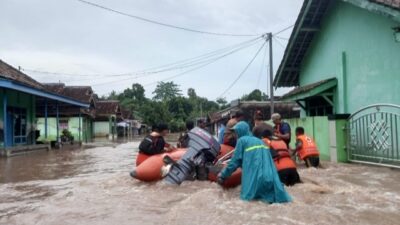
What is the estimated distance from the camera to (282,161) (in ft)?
23.6

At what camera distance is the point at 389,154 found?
10.5 metres

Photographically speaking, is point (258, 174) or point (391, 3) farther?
point (391, 3)

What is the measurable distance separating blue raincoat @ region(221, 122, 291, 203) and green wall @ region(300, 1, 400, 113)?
6128mm

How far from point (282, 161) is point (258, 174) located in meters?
1.28

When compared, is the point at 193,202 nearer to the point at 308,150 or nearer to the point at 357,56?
the point at 308,150

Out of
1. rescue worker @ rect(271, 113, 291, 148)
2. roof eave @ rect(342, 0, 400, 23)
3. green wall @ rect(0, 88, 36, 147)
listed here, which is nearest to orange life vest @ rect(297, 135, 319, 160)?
rescue worker @ rect(271, 113, 291, 148)

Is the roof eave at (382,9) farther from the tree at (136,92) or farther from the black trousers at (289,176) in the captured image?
the tree at (136,92)

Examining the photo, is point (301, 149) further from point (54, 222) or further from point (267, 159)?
point (54, 222)

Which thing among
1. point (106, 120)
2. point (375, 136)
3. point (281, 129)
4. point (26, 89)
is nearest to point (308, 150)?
point (281, 129)

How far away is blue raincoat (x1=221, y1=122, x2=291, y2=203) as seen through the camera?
6051 mm

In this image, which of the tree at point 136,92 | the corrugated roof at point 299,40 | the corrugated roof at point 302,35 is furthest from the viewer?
the tree at point 136,92

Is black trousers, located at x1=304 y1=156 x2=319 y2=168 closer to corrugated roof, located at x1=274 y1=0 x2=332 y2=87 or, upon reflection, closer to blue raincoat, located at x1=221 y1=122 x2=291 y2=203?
blue raincoat, located at x1=221 y1=122 x2=291 y2=203

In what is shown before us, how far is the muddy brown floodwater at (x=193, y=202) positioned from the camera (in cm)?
562

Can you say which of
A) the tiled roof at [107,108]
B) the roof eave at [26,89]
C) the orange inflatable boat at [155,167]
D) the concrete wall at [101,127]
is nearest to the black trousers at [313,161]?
the orange inflatable boat at [155,167]
